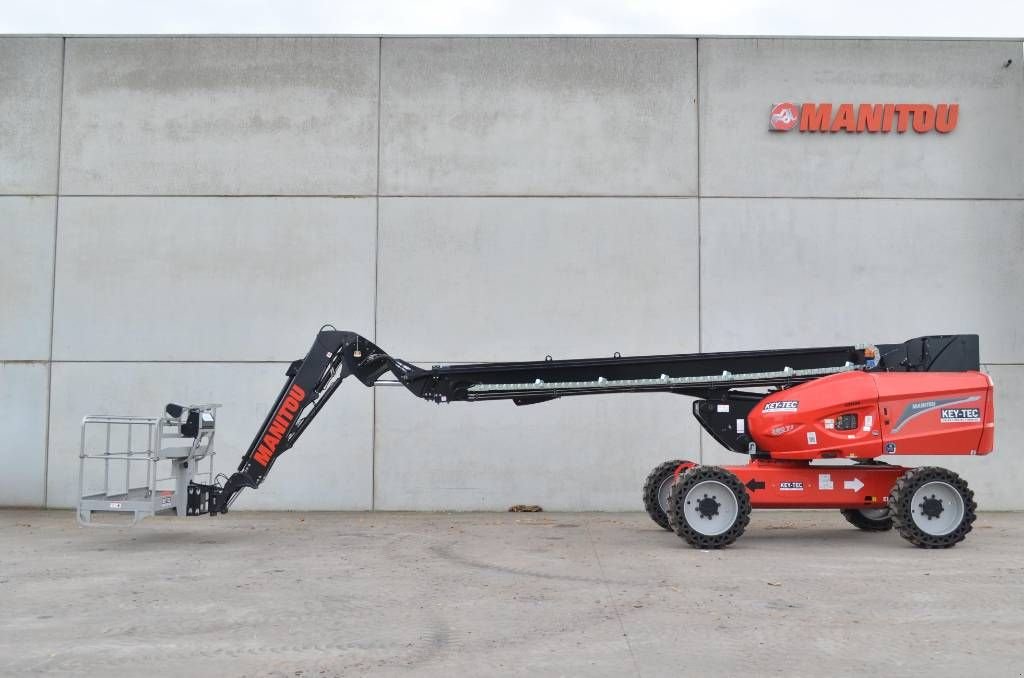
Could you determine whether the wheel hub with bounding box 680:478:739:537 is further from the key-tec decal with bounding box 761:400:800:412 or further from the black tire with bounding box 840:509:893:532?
the black tire with bounding box 840:509:893:532

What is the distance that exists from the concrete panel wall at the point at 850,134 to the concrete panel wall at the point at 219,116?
5.81 meters

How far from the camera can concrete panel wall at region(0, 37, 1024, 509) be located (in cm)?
1475

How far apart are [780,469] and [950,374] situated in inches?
89.8

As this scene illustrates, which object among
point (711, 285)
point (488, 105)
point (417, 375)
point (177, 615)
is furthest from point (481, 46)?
point (177, 615)

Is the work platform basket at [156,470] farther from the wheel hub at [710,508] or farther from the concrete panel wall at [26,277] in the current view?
the wheel hub at [710,508]

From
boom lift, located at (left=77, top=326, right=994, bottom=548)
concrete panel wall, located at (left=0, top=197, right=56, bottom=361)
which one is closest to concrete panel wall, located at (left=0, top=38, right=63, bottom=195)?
concrete panel wall, located at (left=0, top=197, right=56, bottom=361)

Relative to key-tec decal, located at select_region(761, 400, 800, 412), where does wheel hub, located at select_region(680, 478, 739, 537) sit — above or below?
below

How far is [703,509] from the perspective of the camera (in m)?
10.5

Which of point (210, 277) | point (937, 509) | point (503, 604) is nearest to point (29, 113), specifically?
point (210, 277)

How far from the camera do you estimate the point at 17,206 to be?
49.6 feet

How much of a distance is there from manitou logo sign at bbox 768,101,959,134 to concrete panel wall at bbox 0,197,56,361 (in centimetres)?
1207

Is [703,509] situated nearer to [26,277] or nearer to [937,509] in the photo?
[937,509]

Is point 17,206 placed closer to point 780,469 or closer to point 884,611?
point 780,469

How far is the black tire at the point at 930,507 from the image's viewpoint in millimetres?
10469
